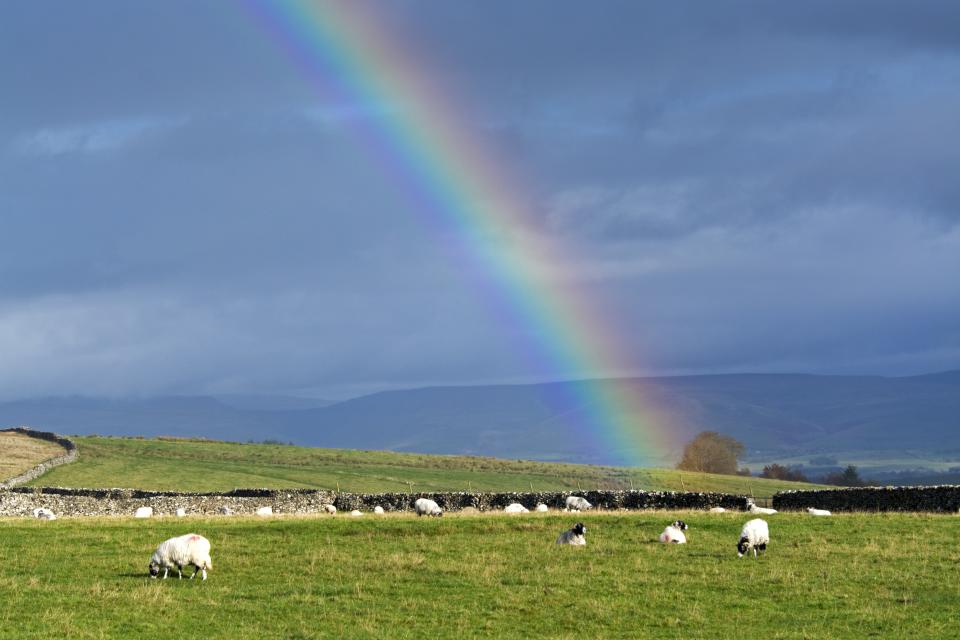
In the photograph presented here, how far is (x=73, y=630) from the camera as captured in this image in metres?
23.2

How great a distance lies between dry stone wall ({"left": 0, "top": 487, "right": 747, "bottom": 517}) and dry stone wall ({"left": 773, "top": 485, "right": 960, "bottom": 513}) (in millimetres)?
7703

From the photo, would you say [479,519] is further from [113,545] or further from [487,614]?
[487,614]

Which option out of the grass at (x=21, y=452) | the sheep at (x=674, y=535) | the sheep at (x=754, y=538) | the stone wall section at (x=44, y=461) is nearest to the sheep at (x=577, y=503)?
the sheep at (x=674, y=535)

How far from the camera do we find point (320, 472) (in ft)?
338

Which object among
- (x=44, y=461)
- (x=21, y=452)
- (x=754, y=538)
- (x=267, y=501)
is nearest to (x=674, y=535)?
(x=754, y=538)

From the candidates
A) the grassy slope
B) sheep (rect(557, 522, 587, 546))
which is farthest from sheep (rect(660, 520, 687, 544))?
the grassy slope

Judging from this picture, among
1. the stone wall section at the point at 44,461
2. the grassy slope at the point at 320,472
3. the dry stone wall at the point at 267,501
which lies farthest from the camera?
the grassy slope at the point at 320,472

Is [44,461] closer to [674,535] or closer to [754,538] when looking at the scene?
[674,535]

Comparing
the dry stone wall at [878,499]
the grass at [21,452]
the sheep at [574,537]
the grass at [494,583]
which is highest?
the grass at [21,452]

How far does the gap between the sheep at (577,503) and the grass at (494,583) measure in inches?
581

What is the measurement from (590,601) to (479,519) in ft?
58.6

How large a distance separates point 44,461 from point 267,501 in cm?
3913

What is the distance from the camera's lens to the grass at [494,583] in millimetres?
23750

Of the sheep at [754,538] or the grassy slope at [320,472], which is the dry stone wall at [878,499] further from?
the grassy slope at [320,472]
